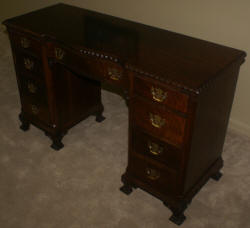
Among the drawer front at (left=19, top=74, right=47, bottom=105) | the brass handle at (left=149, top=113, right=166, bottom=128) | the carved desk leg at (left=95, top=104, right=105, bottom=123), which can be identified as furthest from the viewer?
the carved desk leg at (left=95, top=104, right=105, bottom=123)

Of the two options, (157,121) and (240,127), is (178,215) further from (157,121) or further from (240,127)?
(240,127)

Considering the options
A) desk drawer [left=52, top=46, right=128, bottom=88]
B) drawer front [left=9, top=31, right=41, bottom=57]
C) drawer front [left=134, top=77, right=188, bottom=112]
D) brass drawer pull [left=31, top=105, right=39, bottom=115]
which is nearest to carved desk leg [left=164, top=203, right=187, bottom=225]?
drawer front [left=134, top=77, right=188, bottom=112]

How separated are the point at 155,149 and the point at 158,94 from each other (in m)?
0.39

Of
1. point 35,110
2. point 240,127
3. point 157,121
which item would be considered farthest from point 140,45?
A: point 240,127

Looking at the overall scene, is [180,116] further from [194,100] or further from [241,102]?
[241,102]

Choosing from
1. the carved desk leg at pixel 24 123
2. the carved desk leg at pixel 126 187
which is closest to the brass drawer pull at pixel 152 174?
the carved desk leg at pixel 126 187

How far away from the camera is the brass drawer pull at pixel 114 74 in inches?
85.8

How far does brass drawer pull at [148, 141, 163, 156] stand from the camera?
2234mm

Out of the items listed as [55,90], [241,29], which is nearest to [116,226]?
[55,90]

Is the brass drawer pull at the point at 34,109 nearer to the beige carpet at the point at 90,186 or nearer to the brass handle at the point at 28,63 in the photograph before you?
the beige carpet at the point at 90,186

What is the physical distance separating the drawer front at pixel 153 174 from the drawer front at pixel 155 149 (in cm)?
6

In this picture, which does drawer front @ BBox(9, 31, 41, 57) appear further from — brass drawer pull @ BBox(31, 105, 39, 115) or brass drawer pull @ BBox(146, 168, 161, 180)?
brass drawer pull @ BBox(146, 168, 161, 180)

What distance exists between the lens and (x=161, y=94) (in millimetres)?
2018

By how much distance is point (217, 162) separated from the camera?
2633 mm
